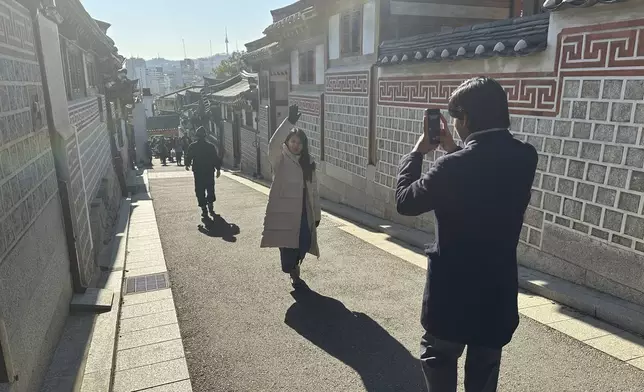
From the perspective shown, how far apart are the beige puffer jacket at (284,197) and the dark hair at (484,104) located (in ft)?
10.2

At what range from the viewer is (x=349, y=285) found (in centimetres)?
551

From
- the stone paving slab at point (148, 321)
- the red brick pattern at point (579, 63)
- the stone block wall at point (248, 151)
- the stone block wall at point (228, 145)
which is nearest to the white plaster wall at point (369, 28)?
the red brick pattern at point (579, 63)

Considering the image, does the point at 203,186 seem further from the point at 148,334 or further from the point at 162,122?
the point at 162,122

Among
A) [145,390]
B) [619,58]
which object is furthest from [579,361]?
[145,390]

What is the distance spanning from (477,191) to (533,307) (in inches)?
127

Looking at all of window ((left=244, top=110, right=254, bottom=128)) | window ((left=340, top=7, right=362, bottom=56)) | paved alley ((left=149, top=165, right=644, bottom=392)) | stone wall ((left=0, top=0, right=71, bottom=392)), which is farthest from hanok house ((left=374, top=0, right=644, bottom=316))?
window ((left=244, top=110, right=254, bottom=128))

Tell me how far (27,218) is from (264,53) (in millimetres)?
13448

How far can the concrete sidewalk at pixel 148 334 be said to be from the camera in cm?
352

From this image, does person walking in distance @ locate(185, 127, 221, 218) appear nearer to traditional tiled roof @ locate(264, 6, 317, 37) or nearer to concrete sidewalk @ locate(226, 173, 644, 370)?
traditional tiled roof @ locate(264, 6, 317, 37)

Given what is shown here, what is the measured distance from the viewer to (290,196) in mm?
5219

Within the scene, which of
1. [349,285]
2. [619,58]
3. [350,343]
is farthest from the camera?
[349,285]

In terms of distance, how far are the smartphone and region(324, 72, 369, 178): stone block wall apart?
7.24 meters

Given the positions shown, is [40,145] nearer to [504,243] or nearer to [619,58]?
[504,243]

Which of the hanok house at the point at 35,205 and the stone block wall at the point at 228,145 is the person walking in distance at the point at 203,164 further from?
the stone block wall at the point at 228,145
